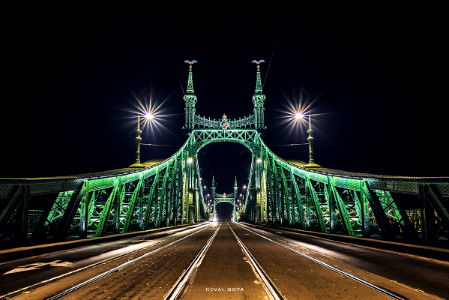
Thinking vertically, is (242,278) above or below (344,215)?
below

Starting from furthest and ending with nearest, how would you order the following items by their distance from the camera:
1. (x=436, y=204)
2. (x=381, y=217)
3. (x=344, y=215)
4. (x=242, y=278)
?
(x=344, y=215), (x=381, y=217), (x=436, y=204), (x=242, y=278)

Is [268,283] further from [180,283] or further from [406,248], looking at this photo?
[406,248]

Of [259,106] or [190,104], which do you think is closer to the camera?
[190,104]

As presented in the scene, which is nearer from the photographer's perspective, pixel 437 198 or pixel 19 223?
pixel 437 198

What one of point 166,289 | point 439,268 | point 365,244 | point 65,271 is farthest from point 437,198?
point 65,271

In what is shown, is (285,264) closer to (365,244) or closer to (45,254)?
(365,244)

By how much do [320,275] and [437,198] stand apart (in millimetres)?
5653

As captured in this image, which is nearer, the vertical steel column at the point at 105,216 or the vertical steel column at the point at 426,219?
the vertical steel column at the point at 426,219

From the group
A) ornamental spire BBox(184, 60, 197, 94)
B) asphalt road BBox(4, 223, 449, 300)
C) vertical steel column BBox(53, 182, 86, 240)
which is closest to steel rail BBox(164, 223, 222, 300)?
asphalt road BBox(4, 223, 449, 300)

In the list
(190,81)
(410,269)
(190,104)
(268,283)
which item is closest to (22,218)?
(268,283)

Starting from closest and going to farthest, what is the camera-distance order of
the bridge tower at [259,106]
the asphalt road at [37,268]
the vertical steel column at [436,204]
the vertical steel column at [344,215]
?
the asphalt road at [37,268], the vertical steel column at [436,204], the vertical steel column at [344,215], the bridge tower at [259,106]

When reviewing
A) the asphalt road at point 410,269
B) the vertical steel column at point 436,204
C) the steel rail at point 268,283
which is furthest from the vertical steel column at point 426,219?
the steel rail at point 268,283

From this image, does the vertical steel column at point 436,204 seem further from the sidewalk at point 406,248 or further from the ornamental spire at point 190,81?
the ornamental spire at point 190,81

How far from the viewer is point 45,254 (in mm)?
9625
